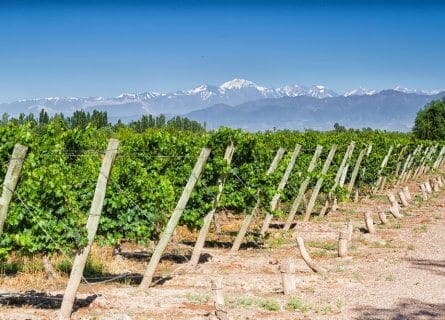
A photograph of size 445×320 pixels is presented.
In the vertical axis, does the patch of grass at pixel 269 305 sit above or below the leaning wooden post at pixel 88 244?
below

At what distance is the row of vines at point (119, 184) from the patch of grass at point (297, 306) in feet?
8.82

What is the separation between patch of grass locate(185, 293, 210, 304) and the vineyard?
0.92 metres

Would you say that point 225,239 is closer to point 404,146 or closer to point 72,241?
point 72,241

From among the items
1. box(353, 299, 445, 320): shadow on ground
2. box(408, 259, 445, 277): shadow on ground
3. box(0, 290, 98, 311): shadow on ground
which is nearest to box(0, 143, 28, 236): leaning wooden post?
box(0, 290, 98, 311): shadow on ground

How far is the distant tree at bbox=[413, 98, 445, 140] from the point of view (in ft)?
269

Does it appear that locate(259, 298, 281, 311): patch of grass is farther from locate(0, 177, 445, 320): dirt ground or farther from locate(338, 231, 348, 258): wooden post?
locate(338, 231, 348, 258): wooden post

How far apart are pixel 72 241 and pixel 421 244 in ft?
33.8

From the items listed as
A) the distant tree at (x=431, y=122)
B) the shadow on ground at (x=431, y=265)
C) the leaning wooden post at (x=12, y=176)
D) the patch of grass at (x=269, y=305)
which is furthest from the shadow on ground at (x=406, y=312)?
the distant tree at (x=431, y=122)

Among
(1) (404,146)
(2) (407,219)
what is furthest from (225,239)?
(1) (404,146)

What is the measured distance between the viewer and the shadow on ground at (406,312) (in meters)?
9.34

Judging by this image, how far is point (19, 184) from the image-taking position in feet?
28.0

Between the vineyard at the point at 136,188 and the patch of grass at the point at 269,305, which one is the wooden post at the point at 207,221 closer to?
the vineyard at the point at 136,188

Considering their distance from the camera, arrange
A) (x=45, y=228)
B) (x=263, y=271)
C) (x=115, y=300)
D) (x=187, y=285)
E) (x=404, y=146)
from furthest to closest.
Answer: (x=404, y=146) < (x=263, y=271) < (x=187, y=285) < (x=115, y=300) < (x=45, y=228)

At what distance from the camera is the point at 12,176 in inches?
306
